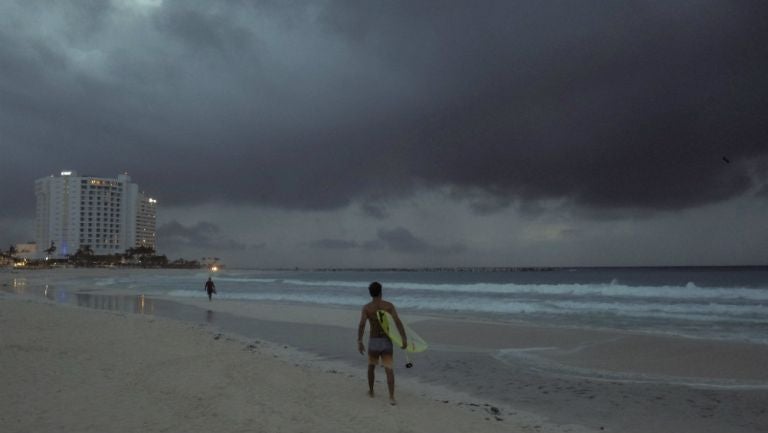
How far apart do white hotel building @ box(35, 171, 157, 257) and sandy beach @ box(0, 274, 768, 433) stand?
185 m

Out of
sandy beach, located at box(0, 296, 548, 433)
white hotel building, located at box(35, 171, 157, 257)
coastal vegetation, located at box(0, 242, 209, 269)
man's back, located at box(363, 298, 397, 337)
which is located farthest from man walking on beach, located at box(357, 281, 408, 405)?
white hotel building, located at box(35, 171, 157, 257)

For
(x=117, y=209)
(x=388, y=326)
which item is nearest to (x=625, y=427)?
(x=388, y=326)

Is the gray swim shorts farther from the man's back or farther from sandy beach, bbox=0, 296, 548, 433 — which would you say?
sandy beach, bbox=0, 296, 548, 433

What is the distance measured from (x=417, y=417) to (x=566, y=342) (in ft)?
30.1

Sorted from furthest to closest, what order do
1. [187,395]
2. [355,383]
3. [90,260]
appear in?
[90,260] → [355,383] → [187,395]

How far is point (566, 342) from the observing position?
14438mm

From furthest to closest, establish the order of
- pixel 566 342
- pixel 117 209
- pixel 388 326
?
1. pixel 117 209
2. pixel 566 342
3. pixel 388 326

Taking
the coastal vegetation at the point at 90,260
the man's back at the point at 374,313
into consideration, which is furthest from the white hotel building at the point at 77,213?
the man's back at the point at 374,313

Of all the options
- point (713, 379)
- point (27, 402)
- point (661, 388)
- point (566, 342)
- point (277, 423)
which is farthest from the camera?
point (566, 342)

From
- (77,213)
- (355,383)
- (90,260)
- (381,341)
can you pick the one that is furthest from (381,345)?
(77,213)

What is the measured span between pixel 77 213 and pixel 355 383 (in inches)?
7712

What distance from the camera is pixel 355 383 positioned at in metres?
8.80

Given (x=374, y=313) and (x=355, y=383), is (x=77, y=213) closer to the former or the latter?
(x=355, y=383)

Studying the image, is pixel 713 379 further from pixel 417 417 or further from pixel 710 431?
pixel 417 417
